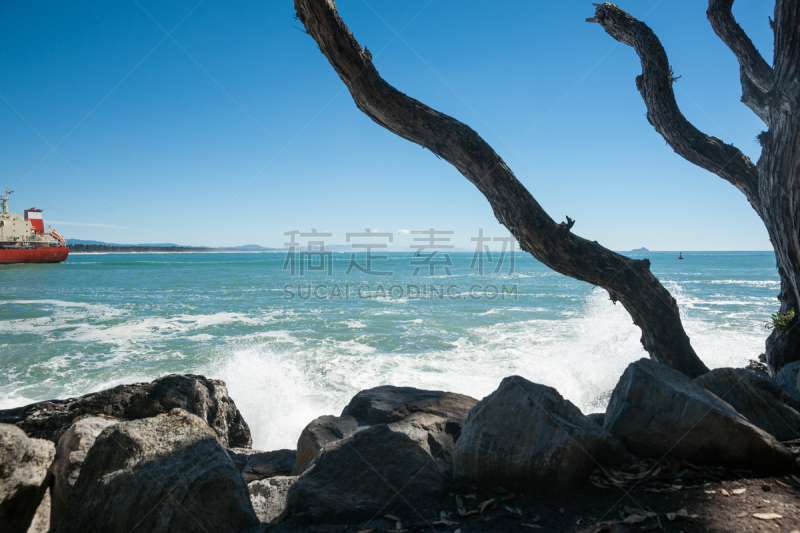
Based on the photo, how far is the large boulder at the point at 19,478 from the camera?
1908mm

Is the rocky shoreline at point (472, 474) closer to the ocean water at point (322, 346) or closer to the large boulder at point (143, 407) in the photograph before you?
the large boulder at point (143, 407)

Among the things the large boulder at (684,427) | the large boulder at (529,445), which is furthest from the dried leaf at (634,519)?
the large boulder at (684,427)

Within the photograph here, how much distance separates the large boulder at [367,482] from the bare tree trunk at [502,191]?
7.08ft

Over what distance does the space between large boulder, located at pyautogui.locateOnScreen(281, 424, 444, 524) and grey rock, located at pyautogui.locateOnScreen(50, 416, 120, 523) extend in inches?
42.2

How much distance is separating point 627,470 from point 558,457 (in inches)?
20.0

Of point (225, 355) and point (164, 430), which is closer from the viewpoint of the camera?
point (164, 430)

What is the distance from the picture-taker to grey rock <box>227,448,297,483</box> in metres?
3.35

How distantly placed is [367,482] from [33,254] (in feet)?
173

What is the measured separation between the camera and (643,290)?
3.97m

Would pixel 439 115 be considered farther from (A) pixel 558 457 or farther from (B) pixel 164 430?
(B) pixel 164 430

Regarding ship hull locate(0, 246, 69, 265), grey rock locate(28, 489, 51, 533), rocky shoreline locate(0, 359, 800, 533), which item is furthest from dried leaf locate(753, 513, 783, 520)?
ship hull locate(0, 246, 69, 265)

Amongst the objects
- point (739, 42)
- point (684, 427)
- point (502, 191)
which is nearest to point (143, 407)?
point (502, 191)

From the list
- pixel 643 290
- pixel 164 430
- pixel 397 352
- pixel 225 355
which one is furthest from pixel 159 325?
pixel 643 290

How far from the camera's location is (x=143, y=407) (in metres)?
3.71
